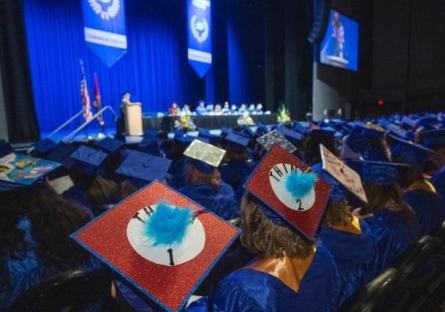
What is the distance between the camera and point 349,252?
154cm

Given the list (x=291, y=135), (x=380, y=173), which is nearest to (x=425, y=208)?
(x=380, y=173)

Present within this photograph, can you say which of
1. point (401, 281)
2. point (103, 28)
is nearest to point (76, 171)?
point (401, 281)

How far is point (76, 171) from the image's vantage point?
334 cm

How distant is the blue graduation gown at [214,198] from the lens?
2617 mm

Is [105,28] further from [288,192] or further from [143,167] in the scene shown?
[288,192]

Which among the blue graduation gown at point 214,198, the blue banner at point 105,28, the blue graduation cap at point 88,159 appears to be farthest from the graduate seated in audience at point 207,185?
the blue banner at point 105,28

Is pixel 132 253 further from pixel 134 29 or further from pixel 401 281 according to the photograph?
pixel 134 29

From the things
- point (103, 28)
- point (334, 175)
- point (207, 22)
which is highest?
point (207, 22)

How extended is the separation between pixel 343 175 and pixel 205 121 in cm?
973

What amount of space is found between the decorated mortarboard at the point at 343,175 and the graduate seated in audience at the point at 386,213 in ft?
0.36

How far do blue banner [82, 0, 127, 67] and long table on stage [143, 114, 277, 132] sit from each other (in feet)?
8.12

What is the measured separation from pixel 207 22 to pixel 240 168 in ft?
30.3

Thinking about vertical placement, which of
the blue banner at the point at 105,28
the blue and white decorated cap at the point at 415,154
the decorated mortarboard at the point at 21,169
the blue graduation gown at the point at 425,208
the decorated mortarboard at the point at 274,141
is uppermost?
the blue banner at the point at 105,28

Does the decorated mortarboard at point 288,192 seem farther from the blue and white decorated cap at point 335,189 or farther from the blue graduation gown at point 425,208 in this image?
the blue graduation gown at point 425,208
